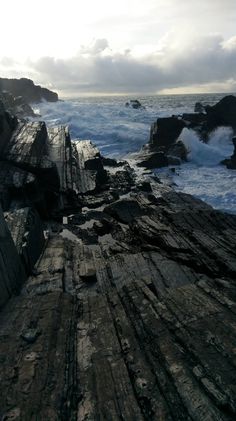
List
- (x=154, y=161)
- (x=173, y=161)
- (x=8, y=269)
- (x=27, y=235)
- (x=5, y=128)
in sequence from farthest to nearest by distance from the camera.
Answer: (x=173, y=161), (x=154, y=161), (x=5, y=128), (x=27, y=235), (x=8, y=269)

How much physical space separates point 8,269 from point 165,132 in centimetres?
2422

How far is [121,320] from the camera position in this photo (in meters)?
4.68

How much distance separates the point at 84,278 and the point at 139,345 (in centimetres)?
233

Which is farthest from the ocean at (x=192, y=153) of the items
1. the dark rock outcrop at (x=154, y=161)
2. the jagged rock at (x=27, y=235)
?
the jagged rock at (x=27, y=235)

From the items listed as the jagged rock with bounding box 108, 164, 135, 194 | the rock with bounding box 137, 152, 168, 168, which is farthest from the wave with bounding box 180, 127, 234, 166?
the jagged rock with bounding box 108, 164, 135, 194

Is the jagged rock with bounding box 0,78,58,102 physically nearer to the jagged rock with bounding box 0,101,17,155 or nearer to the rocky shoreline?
the jagged rock with bounding box 0,101,17,155

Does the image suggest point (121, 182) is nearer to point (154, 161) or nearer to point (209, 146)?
point (154, 161)

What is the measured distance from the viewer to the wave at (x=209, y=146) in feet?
80.8

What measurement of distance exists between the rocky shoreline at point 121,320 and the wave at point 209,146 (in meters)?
15.2

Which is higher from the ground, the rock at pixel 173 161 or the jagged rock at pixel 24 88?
the rock at pixel 173 161

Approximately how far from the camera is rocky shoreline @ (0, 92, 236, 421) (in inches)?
133

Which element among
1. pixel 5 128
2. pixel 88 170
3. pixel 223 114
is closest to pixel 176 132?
pixel 223 114

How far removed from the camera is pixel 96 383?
3.65 meters

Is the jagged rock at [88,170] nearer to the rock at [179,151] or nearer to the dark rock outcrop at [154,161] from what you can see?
the dark rock outcrop at [154,161]
